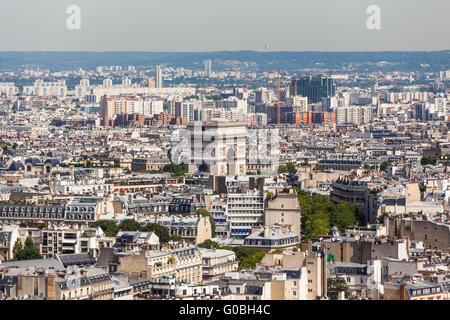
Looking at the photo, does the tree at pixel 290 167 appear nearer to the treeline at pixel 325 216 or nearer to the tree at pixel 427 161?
the tree at pixel 427 161

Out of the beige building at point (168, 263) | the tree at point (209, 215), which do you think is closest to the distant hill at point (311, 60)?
the tree at point (209, 215)

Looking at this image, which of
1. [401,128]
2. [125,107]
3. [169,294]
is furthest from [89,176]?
[125,107]

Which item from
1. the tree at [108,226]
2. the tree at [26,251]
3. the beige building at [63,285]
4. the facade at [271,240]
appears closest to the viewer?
the beige building at [63,285]

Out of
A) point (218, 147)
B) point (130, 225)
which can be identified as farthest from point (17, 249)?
point (218, 147)

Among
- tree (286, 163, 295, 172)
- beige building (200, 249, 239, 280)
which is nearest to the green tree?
beige building (200, 249, 239, 280)

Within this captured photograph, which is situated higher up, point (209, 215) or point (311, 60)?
point (209, 215)

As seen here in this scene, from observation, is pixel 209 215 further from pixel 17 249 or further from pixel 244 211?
pixel 17 249
